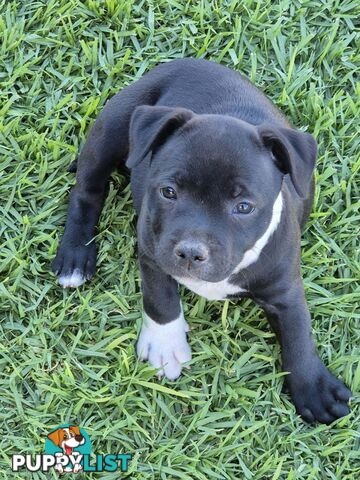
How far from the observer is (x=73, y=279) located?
5020 mm

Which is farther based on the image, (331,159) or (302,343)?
(331,159)

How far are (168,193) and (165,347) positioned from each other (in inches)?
47.3

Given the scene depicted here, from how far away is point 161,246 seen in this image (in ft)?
12.9

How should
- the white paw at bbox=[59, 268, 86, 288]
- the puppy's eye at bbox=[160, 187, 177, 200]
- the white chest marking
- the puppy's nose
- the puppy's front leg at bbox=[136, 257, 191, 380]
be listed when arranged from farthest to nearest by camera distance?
the white paw at bbox=[59, 268, 86, 288] → the puppy's front leg at bbox=[136, 257, 191, 380] → the white chest marking → the puppy's eye at bbox=[160, 187, 177, 200] → the puppy's nose

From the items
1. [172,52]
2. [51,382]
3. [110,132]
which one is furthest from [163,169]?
[172,52]

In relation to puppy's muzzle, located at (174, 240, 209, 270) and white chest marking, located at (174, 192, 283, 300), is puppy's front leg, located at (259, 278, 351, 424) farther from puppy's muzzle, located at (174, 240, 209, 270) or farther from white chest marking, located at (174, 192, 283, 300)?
puppy's muzzle, located at (174, 240, 209, 270)

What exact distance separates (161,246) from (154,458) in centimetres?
135

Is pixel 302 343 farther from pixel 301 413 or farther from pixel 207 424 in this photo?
pixel 207 424

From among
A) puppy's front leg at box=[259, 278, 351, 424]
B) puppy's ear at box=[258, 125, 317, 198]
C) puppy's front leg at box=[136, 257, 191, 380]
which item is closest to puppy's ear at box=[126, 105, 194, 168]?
puppy's ear at box=[258, 125, 317, 198]

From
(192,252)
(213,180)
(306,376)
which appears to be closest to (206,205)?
(213,180)

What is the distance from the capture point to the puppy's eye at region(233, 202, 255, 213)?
3799 mm
